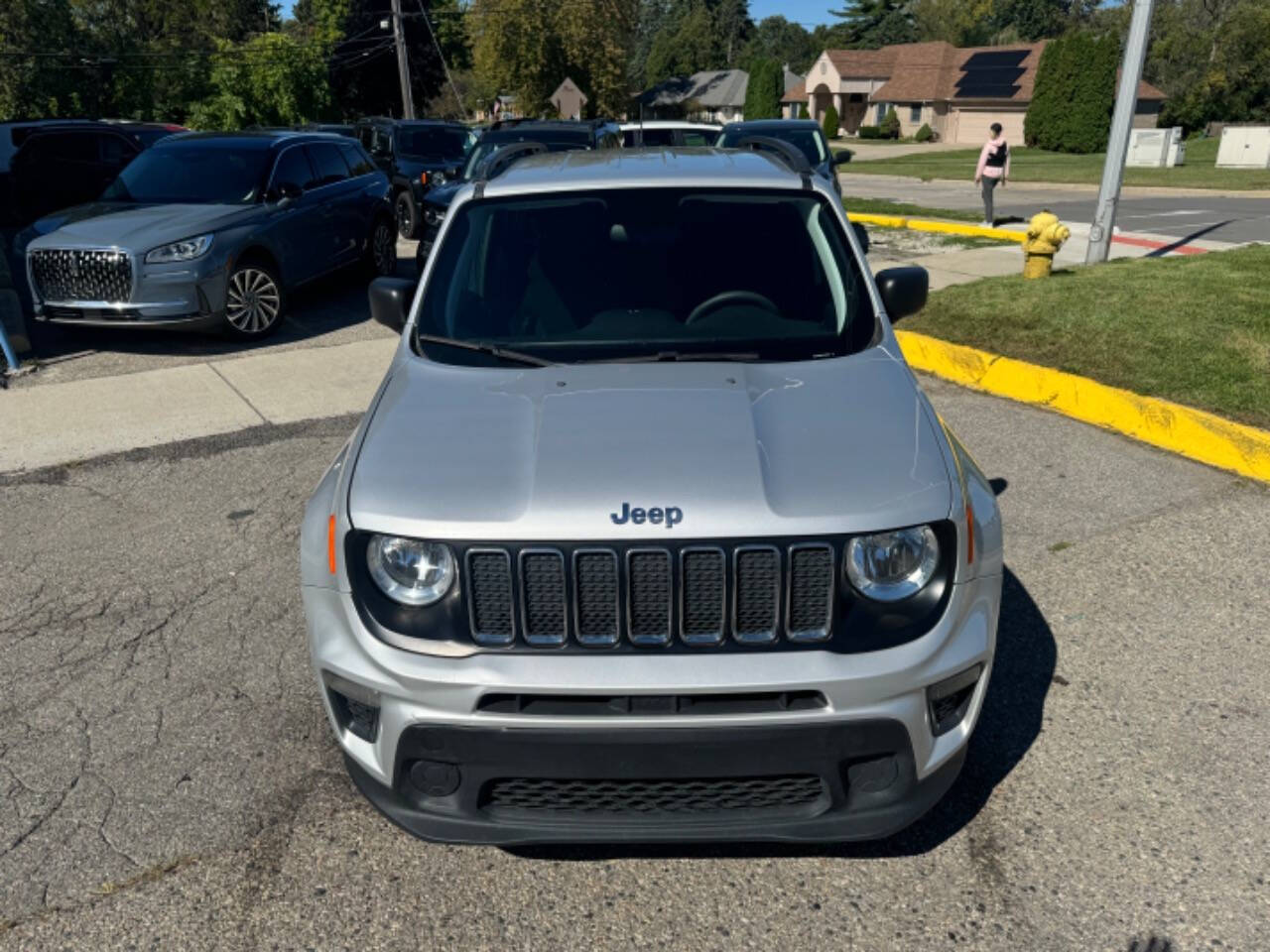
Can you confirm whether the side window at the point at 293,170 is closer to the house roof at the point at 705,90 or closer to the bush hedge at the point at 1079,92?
the bush hedge at the point at 1079,92

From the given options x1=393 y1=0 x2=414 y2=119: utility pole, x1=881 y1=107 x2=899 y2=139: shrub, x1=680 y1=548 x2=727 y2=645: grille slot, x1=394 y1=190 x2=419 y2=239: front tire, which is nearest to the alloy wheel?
x1=394 y1=190 x2=419 y2=239: front tire

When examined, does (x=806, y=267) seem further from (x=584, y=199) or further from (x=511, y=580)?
(x=511, y=580)

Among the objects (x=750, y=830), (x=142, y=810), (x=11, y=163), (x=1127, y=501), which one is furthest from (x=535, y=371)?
(x=11, y=163)

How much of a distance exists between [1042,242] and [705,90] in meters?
80.7

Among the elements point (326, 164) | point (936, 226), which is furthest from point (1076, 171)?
point (326, 164)

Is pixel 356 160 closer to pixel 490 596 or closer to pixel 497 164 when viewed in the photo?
pixel 497 164

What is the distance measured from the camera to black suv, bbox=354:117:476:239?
51.1 feet

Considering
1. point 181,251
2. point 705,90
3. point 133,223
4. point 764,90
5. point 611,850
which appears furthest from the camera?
point 705,90

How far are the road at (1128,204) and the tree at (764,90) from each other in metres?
37.5

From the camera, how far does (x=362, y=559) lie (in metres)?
2.55

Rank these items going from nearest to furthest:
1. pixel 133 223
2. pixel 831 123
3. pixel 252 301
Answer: pixel 133 223 < pixel 252 301 < pixel 831 123

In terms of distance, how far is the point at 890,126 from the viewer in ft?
213

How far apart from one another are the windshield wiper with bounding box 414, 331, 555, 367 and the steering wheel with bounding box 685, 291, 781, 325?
0.63 metres

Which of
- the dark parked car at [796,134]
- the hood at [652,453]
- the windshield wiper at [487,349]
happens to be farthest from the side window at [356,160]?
the hood at [652,453]
